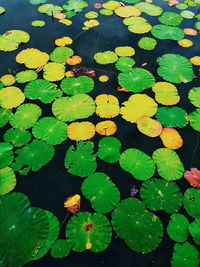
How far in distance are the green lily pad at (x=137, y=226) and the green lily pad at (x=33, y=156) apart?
1.18 metres

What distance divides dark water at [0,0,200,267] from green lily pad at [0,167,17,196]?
9 centimetres

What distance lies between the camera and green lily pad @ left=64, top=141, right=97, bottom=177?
291 cm

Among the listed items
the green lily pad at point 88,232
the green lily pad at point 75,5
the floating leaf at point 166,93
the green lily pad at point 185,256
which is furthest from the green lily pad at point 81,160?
the green lily pad at point 75,5

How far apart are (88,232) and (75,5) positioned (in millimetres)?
5312

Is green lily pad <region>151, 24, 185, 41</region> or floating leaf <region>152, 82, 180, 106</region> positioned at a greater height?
green lily pad <region>151, 24, 185, 41</region>

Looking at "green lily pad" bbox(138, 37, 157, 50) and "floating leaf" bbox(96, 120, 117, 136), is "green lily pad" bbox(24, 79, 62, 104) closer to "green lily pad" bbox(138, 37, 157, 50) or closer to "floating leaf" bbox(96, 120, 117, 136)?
"floating leaf" bbox(96, 120, 117, 136)

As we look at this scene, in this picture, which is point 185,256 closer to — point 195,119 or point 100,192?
point 100,192

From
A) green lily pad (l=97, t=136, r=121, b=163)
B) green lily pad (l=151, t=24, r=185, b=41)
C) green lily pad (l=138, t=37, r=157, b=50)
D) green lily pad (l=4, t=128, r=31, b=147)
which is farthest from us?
green lily pad (l=151, t=24, r=185, b=41)

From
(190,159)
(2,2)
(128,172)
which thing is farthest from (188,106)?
(2,2)

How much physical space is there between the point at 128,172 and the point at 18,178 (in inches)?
57.2

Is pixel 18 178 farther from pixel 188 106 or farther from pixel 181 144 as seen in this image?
pixel 188 106

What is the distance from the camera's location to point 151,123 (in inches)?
132

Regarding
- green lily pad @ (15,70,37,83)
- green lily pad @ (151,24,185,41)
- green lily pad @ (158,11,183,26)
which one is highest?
green lily pad @ (158,11,183,26)

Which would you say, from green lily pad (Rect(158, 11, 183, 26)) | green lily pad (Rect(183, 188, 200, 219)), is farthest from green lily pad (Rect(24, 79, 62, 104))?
green lily pad (Rect(158, 11, 183, 26))
